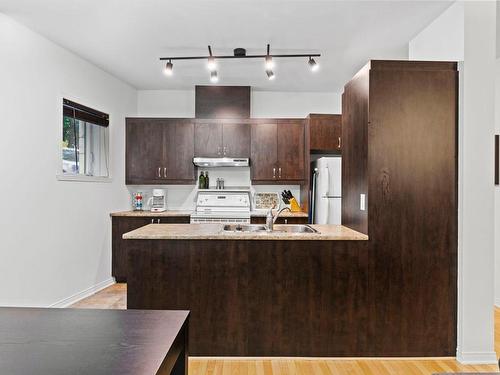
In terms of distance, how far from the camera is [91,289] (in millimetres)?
4363

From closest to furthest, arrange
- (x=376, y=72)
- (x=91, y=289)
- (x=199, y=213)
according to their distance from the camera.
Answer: (x=376, y=72) → (x=91, y=289) → (x=199, y=213)

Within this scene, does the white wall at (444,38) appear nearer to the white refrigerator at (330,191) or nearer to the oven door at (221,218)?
the white refrigerator at (330,191)

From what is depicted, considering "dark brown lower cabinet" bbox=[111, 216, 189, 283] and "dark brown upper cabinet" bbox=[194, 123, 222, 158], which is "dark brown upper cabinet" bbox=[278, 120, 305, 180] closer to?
"dark brown upper cabinet" bbox=[194, 123, 222, 158]

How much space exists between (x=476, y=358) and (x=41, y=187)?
154 inches

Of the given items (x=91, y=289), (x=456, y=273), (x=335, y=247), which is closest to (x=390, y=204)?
(x=335, y=247)

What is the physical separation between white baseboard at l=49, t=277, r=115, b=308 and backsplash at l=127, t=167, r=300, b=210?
1.25 meters

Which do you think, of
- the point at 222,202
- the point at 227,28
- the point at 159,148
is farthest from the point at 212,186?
the point at 227,28

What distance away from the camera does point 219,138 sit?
520 cm

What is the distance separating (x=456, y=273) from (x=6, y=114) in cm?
381

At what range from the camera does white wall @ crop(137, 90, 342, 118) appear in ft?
18.0

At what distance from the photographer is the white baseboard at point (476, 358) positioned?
2574 mm

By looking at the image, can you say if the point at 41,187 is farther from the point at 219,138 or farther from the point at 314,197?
the point at 314,197

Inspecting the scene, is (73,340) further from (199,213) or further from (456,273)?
(199,213)

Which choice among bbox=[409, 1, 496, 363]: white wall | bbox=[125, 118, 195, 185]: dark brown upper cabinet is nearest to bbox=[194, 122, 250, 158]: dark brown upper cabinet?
bbox=[125, 118, 195, 185]: dark brown upper cabinet
